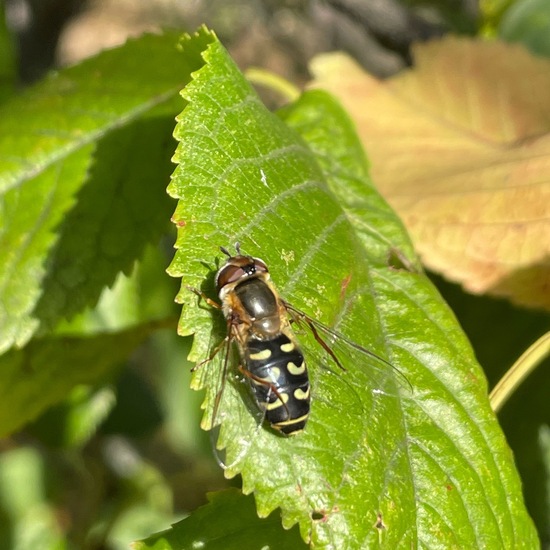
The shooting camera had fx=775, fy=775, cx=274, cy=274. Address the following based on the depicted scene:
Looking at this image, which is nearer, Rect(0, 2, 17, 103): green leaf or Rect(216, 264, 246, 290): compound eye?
Rect(216, 264, 246, 290): compound eye

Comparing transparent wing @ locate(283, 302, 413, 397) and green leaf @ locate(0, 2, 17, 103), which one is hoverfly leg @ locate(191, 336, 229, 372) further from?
green leaf @ locate(0, 2, 17, 103)

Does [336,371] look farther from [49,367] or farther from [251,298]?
[49,367]

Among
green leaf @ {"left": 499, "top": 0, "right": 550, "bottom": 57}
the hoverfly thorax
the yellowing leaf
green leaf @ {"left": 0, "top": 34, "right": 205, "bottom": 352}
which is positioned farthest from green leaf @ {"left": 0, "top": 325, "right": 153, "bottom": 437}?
green leaf @ {"left": 499, "top": 0, "right": 550, "bottom": 57}

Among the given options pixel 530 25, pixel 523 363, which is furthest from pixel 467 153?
pixel 523 363

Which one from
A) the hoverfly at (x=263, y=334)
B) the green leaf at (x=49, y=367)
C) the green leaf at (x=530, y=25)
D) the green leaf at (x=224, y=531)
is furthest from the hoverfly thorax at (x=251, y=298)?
the green leaf at (x=530, y=25)

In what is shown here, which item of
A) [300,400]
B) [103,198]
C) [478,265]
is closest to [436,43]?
[478,265]

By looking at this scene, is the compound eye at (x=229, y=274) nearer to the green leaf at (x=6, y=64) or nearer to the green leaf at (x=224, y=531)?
the green leaf at (x=224, y=531)
